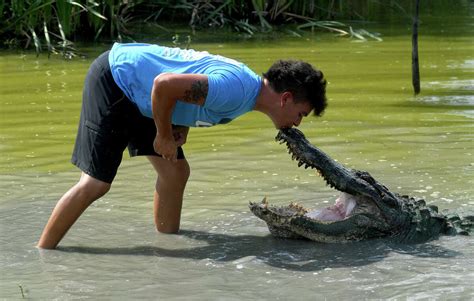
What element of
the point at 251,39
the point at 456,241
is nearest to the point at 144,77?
the point at 456,241

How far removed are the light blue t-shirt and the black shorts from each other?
2.8 inches

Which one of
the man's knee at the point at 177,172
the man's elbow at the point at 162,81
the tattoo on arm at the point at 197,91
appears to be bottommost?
the man's knee at the point at 177,172

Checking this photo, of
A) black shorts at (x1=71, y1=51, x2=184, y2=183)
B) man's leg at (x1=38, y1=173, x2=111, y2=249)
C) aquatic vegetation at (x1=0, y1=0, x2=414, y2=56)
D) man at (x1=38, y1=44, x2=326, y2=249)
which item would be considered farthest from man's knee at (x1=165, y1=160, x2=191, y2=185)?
aquatic vegetation at (x1=0, y1=0, x2=414, y2=56)

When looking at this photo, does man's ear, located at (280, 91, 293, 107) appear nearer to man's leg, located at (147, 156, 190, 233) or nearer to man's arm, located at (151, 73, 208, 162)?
man's arm, located at (151, 73, 208, 162)

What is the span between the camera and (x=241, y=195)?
6.10 m

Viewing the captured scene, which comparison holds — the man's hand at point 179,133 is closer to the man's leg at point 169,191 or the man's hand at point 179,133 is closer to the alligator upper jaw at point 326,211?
the man's leg at point 169,191

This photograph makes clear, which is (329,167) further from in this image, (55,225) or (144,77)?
(55,225)

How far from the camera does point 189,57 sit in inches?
185

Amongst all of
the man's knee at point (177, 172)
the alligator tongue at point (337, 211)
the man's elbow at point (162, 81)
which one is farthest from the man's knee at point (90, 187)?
the alligator tongue at point (337, 211)

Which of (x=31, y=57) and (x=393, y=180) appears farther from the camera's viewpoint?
(x=31, y=57)

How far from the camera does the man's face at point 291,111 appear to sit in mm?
4668

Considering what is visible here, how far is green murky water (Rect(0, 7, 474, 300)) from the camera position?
4.48 meters

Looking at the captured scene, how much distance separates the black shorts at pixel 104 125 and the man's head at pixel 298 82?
28.5 inches

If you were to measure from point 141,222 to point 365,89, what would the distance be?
4.50 metres
